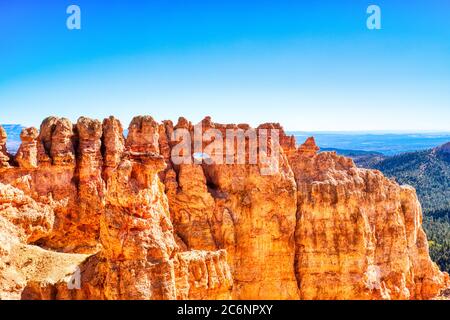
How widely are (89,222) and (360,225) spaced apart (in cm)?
2341

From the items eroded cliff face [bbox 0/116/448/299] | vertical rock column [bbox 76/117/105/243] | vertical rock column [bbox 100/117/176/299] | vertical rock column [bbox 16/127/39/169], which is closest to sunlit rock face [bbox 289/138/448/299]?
eroded cliff face [bbox 0/116/448/299]

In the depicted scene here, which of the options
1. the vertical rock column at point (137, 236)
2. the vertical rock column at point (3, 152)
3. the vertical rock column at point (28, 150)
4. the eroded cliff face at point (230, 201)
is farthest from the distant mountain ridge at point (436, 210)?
the vertical rock column at point (137, 236)

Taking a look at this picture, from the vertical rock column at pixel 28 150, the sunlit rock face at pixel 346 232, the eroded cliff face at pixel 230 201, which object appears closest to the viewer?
the vertical rock column at pixel 28 150

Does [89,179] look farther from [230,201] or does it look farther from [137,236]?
[137,236]

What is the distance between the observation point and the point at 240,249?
147 feet

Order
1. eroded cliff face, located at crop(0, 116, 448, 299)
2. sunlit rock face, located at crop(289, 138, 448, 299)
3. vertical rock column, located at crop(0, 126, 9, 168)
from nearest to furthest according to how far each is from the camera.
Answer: vertical rock column, located at crop(0, 126, 9, 168) → eroded cliff face, located at crop(0, 116, 448, 299) → sunlit rock face, located at crop(289, 138, 448, 299)

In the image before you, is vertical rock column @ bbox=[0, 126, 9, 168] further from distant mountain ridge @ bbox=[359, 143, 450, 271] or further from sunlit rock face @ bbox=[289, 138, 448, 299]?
distant mountain ridge @ bbox=[359, 143, 450, 271]

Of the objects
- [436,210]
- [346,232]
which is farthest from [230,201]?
[436,210]

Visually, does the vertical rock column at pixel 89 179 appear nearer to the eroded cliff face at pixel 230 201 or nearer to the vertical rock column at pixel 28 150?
the eroded cliff face at pixel 230 201

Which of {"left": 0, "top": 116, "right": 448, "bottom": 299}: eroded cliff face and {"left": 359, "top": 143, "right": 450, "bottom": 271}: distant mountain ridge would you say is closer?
{"left": 0, "top": 116, "right": 448, "bottom": 299}: eroded cliff face

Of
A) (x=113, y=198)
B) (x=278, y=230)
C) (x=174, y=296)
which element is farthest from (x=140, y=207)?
(x=278, y=230)

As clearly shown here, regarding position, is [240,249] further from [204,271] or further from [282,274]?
[204,271]

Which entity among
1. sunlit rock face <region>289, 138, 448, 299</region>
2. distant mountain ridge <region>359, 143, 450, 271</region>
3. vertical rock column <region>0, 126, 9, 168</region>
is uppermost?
vertical rock column <region>0, 126, 9, 168</region>

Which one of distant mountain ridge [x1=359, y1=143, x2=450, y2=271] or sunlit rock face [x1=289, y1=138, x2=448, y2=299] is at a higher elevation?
sunlit rock face [x1=289, y1=138, x2=448, y2=299]
